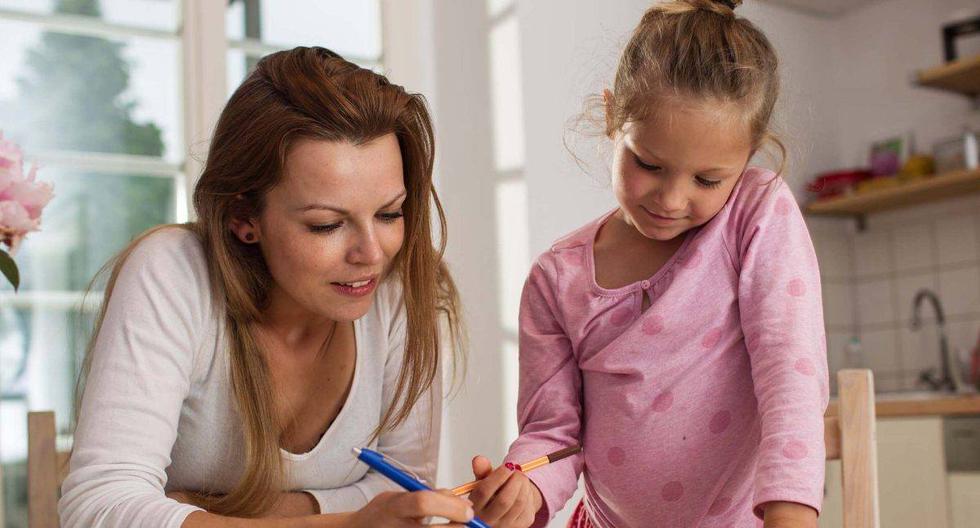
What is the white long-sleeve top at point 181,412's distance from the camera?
0.99 metres

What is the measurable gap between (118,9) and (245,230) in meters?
2.27

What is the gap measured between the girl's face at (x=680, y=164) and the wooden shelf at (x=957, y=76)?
2551mm

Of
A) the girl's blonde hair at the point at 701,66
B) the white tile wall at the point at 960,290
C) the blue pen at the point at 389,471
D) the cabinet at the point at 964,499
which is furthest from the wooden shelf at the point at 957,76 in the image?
the blue pen at the point at 389,471

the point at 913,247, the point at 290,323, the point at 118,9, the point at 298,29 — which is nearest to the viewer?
the point at 290,323

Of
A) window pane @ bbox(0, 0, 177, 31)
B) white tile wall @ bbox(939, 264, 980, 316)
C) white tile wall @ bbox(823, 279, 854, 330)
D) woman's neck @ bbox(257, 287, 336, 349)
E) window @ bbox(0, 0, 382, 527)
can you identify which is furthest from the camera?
white tile wall @ bbox(823, 279, 854, 330)

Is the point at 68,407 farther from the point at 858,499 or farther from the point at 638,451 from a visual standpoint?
the point at 858,499

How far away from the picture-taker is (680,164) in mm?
1053

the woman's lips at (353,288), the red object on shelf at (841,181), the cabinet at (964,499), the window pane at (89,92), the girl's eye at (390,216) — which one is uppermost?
the window pane at (89,92)

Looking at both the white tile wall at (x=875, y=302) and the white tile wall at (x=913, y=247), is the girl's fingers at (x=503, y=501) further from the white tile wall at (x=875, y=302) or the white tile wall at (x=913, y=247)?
the white tile wall at (x=875, y=302)

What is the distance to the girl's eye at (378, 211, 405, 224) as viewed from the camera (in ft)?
3.67

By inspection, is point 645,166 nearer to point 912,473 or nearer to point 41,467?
point 41,467

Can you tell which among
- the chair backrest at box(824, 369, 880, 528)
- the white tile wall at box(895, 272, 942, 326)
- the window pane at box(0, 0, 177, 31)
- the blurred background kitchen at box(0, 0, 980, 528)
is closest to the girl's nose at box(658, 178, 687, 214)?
the chair backrest at box(824, 369, 880, 528)

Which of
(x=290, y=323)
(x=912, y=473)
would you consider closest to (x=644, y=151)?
(x=290, y=323)

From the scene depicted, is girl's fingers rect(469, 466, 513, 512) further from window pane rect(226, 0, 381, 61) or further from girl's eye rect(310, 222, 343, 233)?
window pane rect(226, 0, 381, 61)
